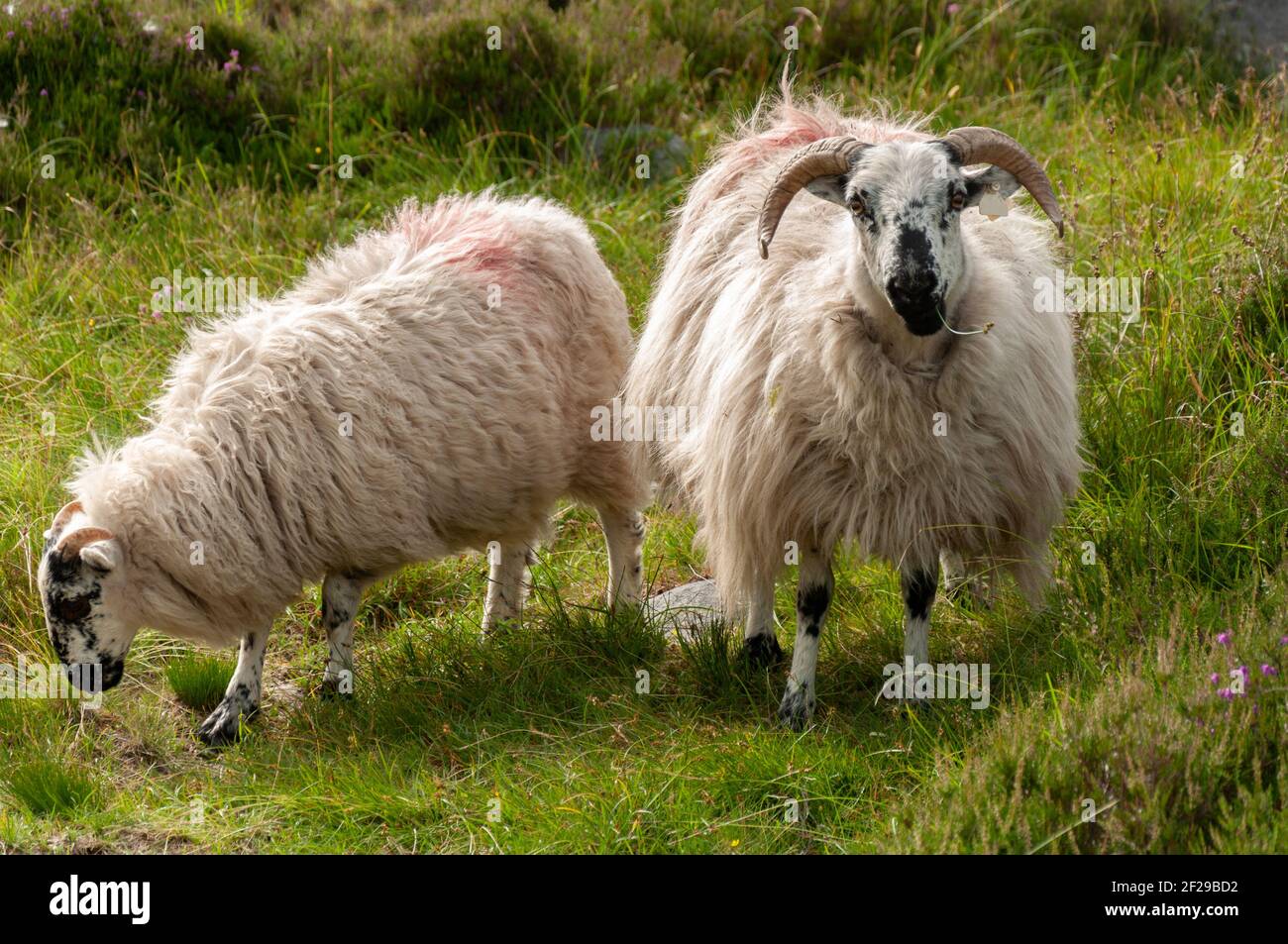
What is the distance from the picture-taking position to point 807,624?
4957 millimetres

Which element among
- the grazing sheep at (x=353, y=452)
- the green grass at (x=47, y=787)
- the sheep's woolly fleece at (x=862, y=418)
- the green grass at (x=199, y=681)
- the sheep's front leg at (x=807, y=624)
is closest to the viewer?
the sheep's woolly fleece at (x=862, y=418)

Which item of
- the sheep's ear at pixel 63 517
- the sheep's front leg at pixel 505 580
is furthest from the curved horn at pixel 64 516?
the sheep's front leg at pixel 505 580

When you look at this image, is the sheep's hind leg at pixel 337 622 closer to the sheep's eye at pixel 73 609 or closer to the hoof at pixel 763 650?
the sheep's eye at pixel 73 609

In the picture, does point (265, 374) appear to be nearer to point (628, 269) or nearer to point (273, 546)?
point (273, 546)

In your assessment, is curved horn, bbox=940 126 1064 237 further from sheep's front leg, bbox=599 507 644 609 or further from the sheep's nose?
sheep's front leg, bbox=599 507 644 609

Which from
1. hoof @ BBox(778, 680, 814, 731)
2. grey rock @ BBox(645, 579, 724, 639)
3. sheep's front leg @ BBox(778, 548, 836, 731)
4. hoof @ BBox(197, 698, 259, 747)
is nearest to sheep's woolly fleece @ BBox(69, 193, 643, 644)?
hoof @ BBox(197, 698, 259, 747)

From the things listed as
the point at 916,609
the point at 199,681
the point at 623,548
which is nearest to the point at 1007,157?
the point at 916,609

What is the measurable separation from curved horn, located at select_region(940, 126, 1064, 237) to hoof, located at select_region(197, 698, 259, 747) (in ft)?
10.2

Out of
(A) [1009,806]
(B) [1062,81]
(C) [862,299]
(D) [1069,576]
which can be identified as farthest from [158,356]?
(B) [1062,81]

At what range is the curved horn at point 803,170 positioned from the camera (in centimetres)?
465

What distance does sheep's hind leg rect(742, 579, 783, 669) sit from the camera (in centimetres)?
532

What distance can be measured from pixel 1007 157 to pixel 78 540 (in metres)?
3.25

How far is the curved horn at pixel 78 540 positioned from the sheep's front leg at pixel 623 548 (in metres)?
2.02

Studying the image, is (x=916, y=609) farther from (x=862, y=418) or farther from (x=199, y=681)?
(x=199, y=681)
